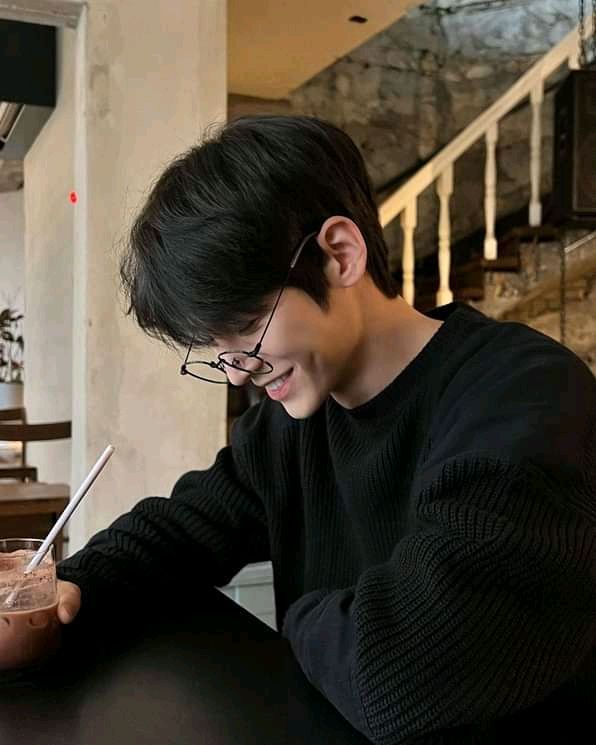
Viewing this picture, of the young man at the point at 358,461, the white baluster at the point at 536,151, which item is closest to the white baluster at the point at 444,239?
the white baluster at the point at 536,151

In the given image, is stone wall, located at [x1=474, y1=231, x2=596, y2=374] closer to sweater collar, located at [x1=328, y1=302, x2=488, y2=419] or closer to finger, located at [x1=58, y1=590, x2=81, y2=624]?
sweater collar, located at [x1=328, y1=302, x2=488, y2=419]

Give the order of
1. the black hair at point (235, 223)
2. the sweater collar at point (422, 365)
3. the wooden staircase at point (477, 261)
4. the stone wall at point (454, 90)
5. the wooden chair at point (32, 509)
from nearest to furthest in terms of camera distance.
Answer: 1. the black hair at point (235, 223)
2. the sweater collar at point (422, 365)
3. the wooden chair at point (32, 509)
4. the wooden staircase at point (477, 261)
5. the stone wall at point (454, 90)

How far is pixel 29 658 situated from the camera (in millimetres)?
818

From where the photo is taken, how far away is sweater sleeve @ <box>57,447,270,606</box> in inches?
40.9

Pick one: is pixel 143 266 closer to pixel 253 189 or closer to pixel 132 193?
pixel 253 189

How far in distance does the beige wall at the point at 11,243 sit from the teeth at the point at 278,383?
665cm

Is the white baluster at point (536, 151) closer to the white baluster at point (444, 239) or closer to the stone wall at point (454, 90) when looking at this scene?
the white baluster at point (444, 239)

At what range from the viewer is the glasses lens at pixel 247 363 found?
86 cm

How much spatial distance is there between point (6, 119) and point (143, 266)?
12.9 feet

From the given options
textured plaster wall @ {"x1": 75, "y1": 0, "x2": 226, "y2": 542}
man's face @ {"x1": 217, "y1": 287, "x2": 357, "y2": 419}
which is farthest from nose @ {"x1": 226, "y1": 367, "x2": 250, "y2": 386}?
textured plaster wall @ {"x1": 75, "y1": 0, "x2": 226, "y2": 542}

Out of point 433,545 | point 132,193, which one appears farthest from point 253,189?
point 132,193

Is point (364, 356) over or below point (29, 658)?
over

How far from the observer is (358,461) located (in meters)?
0.99

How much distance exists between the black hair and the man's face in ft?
0.05
